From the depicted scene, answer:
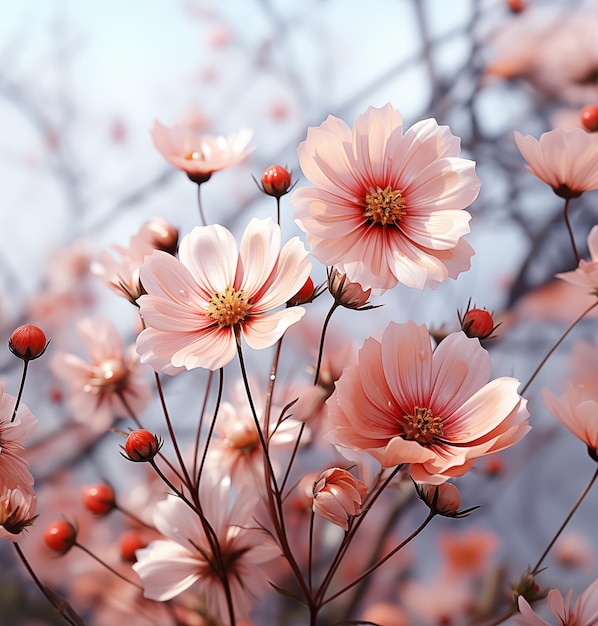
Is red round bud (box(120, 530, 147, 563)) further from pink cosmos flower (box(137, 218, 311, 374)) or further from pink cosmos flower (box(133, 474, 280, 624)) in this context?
pink cosmos flower (box(137, 218, 311, 374))

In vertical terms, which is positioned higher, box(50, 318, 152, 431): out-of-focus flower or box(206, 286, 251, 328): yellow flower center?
box(206, 286, 251, 328): yellow flower center

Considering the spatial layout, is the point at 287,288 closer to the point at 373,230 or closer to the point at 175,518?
the point at 373,230

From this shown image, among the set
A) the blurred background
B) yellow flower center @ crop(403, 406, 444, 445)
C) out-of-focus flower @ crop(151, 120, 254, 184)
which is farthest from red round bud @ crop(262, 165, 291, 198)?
the blurred background

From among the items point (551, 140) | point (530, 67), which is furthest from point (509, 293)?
point (551, 140)

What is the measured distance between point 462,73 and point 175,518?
64cm

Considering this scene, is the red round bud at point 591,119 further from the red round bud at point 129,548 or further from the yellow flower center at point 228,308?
the red round bud at point 129,548

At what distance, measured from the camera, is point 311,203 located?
0.31m

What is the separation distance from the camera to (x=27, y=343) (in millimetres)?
323

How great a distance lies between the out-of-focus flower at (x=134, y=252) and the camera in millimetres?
375

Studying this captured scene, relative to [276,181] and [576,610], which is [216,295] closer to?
[276,181]

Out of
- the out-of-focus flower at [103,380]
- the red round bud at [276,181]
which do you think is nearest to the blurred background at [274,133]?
the out-of-focus flower at [103,380]

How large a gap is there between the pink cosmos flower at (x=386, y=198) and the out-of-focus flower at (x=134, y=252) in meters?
0.11

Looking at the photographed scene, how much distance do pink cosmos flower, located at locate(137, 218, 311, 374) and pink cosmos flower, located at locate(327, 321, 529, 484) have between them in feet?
0.15

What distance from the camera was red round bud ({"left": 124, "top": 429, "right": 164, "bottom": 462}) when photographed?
0.31 m
